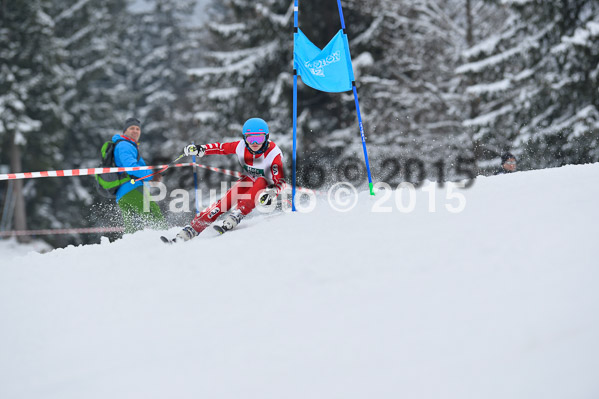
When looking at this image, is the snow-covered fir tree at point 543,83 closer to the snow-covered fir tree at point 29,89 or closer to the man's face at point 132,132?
the man's face at point 132,132

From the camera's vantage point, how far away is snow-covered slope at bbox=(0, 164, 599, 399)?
7.91ft

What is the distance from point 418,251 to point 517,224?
79cm

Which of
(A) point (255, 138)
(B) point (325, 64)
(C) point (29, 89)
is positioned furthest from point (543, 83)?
(C) point (29, 89)

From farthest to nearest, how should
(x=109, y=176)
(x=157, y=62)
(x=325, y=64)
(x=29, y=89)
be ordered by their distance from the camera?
(x=157, y=62) < (x=29, y=89) < (x=109, y=176) < (x=325, y=64)

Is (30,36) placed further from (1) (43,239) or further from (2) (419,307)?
(2) (419,307)

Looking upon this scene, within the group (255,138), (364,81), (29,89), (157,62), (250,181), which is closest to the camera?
(255,138)

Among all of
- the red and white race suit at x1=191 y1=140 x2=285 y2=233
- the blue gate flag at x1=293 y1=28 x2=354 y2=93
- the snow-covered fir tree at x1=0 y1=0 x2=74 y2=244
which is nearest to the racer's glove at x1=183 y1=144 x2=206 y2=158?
the red and white race suit at x1=191 y1=140 x2=285 y2=233

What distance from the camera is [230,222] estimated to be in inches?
217

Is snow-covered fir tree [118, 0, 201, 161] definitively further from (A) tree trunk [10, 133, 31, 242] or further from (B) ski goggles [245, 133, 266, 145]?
(B) ski goggles [245, 133, 266, 145]

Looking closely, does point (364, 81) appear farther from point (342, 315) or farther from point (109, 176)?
point (342, 315)

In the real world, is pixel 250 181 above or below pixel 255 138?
below

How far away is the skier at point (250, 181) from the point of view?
563cm

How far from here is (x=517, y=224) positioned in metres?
3.67

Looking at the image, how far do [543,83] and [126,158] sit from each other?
10.6m
